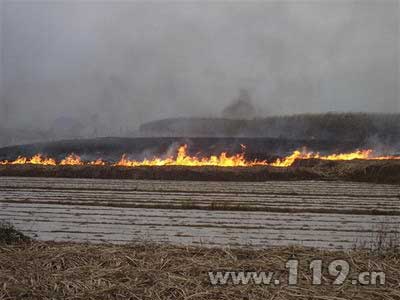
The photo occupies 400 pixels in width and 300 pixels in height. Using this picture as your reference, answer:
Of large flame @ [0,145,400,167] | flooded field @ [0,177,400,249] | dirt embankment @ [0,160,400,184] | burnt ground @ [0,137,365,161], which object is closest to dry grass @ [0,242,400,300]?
flooded field @ [0,177,400,249]

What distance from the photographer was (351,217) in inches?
240

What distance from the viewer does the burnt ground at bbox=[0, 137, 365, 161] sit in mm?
18969

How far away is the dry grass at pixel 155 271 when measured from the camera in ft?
9.42

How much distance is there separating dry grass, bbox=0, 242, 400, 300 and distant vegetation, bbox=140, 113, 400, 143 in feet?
59.2

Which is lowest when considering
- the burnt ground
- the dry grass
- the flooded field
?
the flooded field

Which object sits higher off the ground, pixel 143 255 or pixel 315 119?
pixel 315 119

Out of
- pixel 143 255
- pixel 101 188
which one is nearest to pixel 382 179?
pixel 101 188

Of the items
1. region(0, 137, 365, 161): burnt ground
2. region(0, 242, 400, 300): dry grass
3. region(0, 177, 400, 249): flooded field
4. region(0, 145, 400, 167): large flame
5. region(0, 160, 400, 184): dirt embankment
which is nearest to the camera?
region(0, 242, 400, 300): dry grass

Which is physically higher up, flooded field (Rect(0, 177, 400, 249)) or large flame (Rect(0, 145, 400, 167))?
large flame (Rect(0, 145, 400, 167))

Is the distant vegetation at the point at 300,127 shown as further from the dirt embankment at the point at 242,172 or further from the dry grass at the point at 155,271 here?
the dry grass at the point at 155,271

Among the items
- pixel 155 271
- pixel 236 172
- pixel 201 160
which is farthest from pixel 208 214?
pixel 201 160

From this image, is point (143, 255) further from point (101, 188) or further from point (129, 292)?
point (101, 188)

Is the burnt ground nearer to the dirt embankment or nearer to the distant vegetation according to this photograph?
the distant vegetation

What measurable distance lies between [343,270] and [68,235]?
10.3 ft
